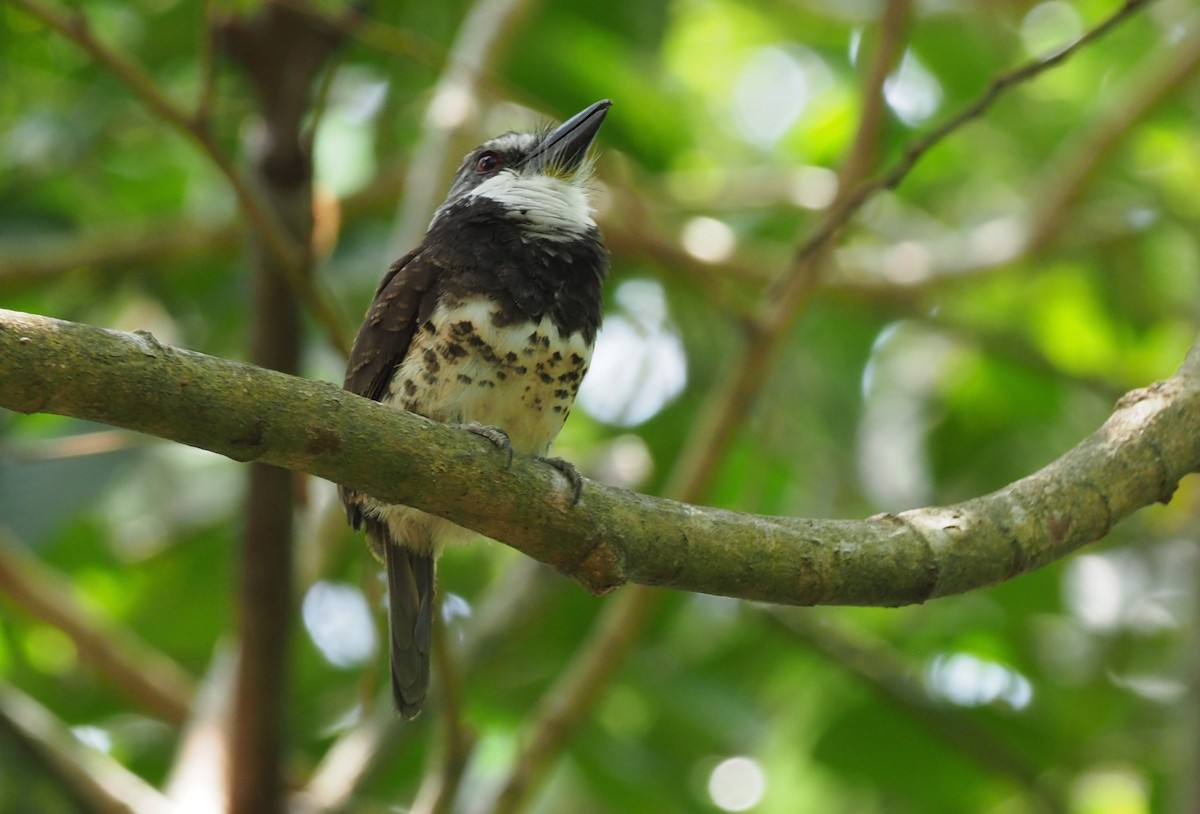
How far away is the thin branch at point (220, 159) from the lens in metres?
3.50

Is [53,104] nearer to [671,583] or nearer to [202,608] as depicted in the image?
[202,608]

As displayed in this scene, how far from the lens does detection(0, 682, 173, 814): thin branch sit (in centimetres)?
366

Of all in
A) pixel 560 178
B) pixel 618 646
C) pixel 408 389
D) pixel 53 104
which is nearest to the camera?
pixel 408 389

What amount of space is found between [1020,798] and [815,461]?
1.53 meters

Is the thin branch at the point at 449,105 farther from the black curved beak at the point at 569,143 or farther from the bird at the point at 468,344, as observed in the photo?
the bird at the point at 468,344

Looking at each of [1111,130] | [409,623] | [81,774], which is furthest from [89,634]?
[1111,130]

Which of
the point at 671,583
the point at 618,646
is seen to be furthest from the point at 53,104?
the point at 671,583

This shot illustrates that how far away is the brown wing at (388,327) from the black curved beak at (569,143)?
30.0 inches

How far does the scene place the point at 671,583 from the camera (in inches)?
94.9

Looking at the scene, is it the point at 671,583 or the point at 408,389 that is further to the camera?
the point at 408,389

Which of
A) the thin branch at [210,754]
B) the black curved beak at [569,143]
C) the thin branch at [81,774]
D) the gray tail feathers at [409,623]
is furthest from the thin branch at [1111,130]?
the thin branch at [81,774]

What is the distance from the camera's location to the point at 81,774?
370 centimetres

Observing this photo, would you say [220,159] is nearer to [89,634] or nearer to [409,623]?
[409,623]

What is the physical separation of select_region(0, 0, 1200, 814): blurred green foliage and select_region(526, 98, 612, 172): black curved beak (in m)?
0.36
